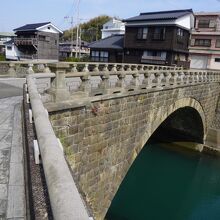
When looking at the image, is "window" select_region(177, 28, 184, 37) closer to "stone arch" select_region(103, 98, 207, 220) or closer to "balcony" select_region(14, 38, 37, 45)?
"stone arch" select_region(103, 98, 207, 220)

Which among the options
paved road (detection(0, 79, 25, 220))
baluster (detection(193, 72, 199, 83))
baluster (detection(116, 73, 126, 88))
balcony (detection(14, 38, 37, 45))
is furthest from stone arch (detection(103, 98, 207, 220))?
balcony (detection(14, 38, 37, 45))

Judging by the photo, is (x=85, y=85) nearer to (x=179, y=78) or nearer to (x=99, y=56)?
(x=179, y=78)

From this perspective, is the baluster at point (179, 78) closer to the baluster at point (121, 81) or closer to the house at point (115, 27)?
the baluster at point (121, 81)

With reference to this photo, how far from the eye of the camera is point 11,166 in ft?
13.6

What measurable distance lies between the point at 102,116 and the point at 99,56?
1337 inches

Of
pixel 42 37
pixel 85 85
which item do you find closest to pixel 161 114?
→ pixel 85 85

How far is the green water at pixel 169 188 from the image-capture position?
16.9 metres

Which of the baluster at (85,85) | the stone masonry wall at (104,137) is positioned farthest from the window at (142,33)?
the baluster at (85,85)

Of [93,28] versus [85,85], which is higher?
[93,28]

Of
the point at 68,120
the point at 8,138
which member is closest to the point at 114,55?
the point at 68,120

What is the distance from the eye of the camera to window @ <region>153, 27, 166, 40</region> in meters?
34.2

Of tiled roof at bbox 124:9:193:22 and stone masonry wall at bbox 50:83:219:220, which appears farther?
tiled roof at bbox 124:9:193:22

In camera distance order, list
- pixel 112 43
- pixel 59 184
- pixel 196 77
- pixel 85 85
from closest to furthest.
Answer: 1. pixel 59 184
2. pixel 85 85
3. pixel 196 77
4. pixel 112 43

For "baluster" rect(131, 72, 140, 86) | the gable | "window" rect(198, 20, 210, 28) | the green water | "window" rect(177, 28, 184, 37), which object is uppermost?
"window" rect(198, 20, 210, 28)
